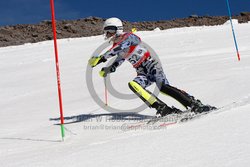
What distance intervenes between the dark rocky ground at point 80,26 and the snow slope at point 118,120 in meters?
20.5

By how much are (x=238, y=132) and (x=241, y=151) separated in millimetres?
546

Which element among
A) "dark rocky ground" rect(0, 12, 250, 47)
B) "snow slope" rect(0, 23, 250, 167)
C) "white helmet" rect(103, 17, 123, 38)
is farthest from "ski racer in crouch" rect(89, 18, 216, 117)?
"dark rocky ground" rect(0, 12, 250, 47)

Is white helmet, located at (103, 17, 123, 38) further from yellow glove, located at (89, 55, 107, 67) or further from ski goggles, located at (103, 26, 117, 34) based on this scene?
yellow glove, located at (89, 55, 107, 67)

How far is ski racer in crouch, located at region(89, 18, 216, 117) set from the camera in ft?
19.4

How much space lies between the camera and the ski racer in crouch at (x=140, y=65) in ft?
19.4

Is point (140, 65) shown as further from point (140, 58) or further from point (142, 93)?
point (142, 93)

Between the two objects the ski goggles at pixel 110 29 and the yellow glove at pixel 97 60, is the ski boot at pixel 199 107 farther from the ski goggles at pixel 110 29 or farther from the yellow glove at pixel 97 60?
the ski goggles at pixel 110 29

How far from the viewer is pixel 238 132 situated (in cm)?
346

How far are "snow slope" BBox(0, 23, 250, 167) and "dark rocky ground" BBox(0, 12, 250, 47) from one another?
67.2 feet

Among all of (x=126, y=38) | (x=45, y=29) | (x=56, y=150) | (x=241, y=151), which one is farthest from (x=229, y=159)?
(x=45, y=29)

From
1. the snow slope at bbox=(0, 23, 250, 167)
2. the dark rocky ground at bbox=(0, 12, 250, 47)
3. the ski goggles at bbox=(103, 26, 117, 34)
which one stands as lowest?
the snow slope at bbox=(0, 23, 250, 167)

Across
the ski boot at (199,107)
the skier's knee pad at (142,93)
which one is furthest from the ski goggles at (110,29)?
the ski boot at (199,107)

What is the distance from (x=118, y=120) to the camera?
21.4 feet

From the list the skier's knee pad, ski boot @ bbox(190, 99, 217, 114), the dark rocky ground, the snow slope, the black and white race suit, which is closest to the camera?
the snow slope
